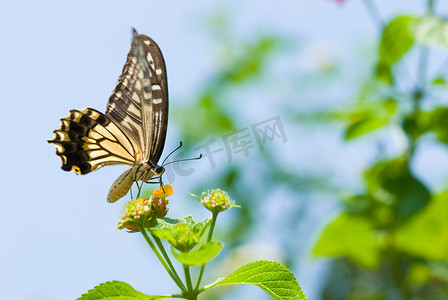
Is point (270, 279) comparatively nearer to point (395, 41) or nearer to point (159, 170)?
point (159, 170)

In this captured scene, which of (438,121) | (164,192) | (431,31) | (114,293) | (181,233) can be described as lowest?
(114,293)

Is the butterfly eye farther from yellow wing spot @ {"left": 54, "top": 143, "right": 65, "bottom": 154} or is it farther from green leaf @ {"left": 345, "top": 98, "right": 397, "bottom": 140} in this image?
green leaf @ {"left": 345, "top": 98, "right": 397, "bottom": 140}

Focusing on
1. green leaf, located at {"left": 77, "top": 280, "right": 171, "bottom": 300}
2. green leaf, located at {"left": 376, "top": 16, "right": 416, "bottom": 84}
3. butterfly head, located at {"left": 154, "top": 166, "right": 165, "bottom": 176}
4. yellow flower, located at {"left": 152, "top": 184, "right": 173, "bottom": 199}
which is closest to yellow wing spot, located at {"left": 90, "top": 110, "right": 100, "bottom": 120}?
butterfly head, located at {"left": 154, "top": 166, "right": 165, "bottom": 176}

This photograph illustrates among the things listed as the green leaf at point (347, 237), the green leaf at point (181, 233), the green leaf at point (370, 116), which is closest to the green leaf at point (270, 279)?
the green leaf at point (181, 233)

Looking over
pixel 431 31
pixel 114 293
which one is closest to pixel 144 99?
pixel 114 293

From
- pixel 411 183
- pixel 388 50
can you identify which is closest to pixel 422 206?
pixel 411 183

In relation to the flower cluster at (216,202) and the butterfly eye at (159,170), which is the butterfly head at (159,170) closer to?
the butterfly eye at (159,170)

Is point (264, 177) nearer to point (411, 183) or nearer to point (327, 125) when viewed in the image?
point (327, 125)
